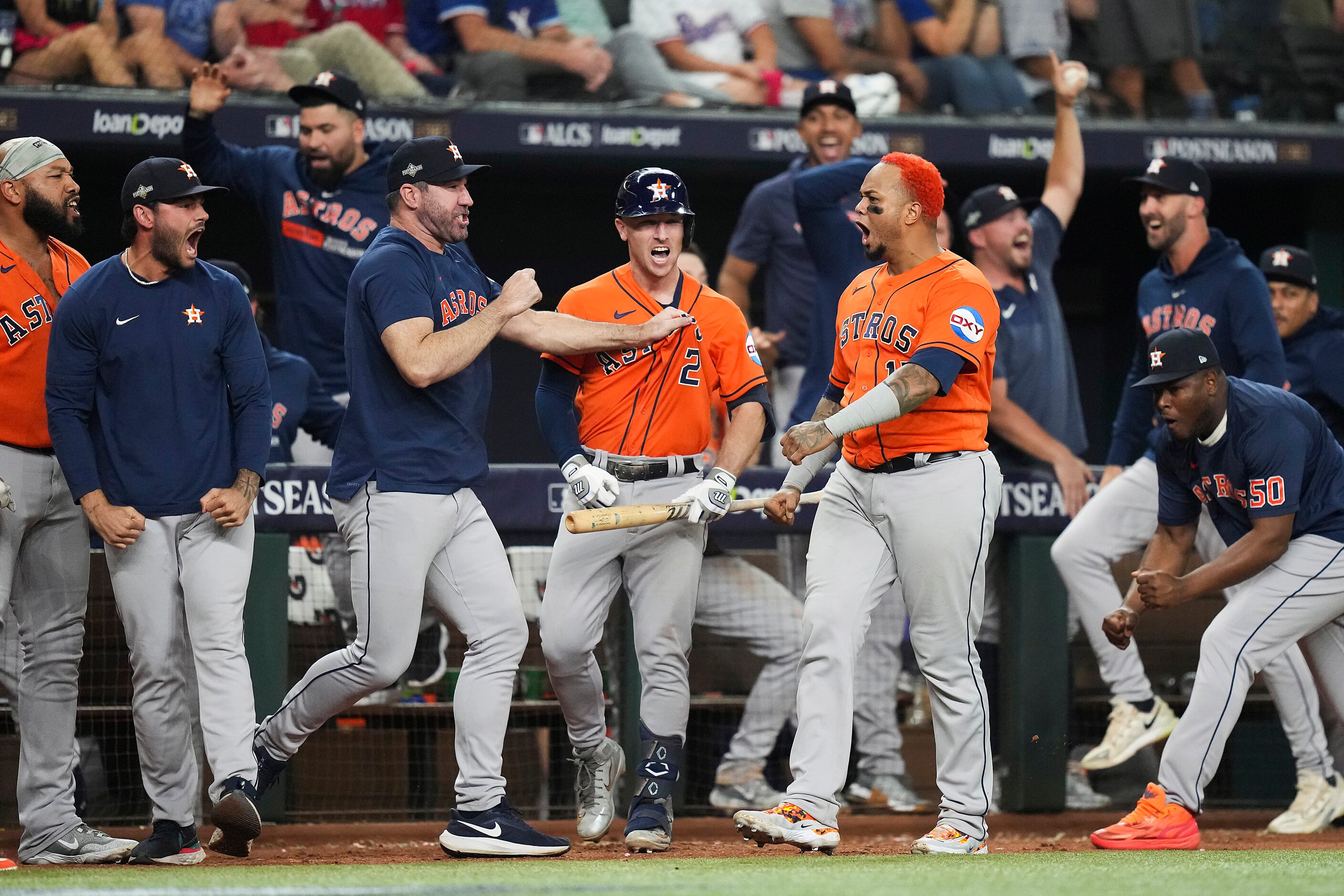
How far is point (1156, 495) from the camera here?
5.71 m

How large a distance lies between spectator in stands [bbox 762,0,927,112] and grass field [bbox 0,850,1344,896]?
183 inches

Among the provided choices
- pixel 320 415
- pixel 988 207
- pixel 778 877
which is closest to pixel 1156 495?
pixel 988 207

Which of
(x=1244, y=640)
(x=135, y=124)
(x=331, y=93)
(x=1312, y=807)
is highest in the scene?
(x=135, y=124)

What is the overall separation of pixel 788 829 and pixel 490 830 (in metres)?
0.80

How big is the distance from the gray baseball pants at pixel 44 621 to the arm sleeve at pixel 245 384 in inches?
20.5

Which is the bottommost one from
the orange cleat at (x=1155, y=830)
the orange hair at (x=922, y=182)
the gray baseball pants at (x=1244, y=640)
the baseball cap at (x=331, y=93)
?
the orange cleat at (x=1155, y=830)

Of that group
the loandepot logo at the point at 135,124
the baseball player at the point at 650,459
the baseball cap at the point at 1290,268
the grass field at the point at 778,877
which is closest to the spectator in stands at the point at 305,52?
the loandepot logo at the point at 135,124

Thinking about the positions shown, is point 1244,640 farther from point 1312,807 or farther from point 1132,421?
point 1132,421

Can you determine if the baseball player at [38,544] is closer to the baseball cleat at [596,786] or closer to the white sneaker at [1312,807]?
the baseball cleat at [596,786]

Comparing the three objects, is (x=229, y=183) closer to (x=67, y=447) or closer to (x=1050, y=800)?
(x=67, y=447)

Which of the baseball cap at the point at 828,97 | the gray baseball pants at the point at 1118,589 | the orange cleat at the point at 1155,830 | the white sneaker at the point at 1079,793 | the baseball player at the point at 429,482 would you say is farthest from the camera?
the baseball cap at the point at 828,97

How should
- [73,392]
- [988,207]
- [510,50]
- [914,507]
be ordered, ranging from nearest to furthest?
[73,392] < [914,507] < [988,207] < [510,50]

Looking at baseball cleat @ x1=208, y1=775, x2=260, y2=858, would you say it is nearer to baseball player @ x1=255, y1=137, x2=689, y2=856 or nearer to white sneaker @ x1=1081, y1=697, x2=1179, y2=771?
baseball player @ x1=255, y1=137, x2=689, y2=856

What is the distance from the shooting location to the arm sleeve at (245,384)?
440 cm
